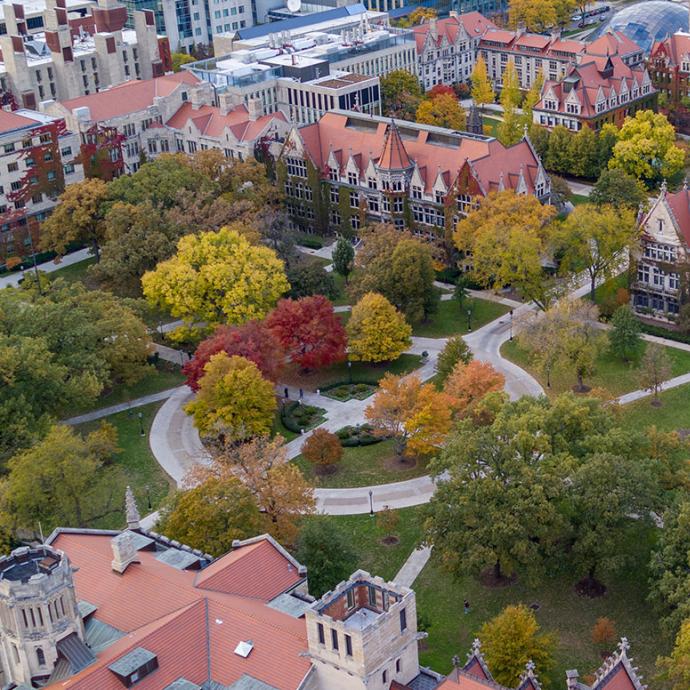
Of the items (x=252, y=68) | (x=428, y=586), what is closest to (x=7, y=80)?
(x=252, y=68)

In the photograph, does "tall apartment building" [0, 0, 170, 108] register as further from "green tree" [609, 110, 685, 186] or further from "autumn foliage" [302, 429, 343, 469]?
"autumn foliage" [302, 429, 343, 469]

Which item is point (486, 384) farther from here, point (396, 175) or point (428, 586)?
point (396, 175)

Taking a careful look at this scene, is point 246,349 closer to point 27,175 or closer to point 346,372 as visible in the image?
point 346,372

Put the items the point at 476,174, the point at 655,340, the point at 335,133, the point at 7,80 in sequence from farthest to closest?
→ the point at 7,80
the point at 335,133
the point at 476,174
the point at 655,340

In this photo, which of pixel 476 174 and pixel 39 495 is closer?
pixel 39 495

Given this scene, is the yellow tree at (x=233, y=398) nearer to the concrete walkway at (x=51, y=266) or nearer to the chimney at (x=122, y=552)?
the chimney at (x=122, y=552)

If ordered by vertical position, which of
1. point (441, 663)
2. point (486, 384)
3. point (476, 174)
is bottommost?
point (441, 663)

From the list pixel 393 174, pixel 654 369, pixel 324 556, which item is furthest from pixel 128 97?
pixel 324 556

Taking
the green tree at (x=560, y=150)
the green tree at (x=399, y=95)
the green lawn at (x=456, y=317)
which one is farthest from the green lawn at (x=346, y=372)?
the green tree at (x=399, y=95)

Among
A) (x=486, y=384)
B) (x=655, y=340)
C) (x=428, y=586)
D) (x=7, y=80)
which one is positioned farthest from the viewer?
(x=7, y=80)
